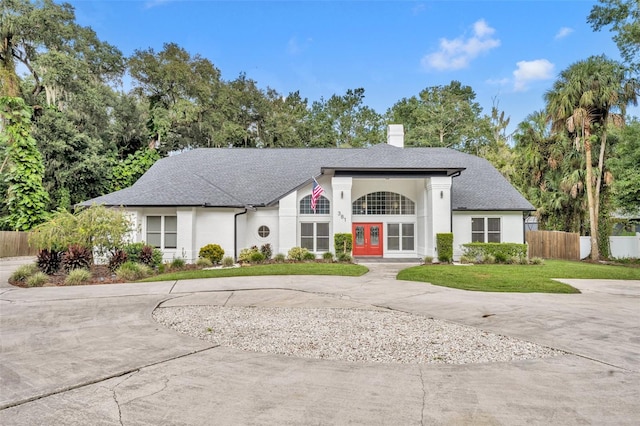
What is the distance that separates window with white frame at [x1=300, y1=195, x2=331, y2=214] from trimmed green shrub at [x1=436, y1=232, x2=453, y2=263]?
596 cm

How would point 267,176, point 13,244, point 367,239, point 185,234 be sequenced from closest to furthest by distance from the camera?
point 185,234 → point 367,239 → point 267,176 → point 13,244

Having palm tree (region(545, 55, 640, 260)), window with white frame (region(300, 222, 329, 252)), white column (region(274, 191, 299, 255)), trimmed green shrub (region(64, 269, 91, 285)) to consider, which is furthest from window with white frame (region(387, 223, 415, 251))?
trimmed green shrub (region(64, 269, 91, 285))

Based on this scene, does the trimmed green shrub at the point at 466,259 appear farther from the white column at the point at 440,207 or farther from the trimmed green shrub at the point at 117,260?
the trimmed green shrub at the point at 117,260

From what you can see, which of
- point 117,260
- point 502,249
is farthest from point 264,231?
point 502,249

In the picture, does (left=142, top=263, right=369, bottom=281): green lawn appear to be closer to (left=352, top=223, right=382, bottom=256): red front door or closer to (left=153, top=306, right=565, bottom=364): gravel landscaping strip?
(left=352, top=223, right=382, bottom=256): red front door

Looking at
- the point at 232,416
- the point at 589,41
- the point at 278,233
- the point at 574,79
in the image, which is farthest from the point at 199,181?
the point at 589,41

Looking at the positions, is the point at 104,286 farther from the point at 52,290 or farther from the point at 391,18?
the point at 391,18

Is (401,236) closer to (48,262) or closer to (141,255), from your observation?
(141,255)

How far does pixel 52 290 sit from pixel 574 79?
2647 centimetres

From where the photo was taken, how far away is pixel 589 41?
20.1 m

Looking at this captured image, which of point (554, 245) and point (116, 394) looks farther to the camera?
point (554, 245)

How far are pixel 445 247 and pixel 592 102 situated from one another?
12.2m

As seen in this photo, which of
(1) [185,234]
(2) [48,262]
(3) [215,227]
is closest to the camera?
(2) [48,262]

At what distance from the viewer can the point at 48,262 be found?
517 inches
